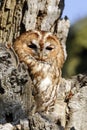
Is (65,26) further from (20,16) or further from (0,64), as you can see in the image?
(0,64)

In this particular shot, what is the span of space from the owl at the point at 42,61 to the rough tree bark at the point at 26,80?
5.1 inches

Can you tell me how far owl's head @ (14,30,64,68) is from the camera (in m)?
6.77

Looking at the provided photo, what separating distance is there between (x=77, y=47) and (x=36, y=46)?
1417 centimetres

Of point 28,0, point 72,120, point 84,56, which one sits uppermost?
point 28,0

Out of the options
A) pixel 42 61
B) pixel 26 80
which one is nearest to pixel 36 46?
pixel 42 61

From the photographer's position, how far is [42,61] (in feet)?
22.7

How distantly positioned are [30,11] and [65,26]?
42 centimetres

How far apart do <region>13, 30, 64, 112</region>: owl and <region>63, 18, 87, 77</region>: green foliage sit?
12110mm

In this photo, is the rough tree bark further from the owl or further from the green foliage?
the green foliage

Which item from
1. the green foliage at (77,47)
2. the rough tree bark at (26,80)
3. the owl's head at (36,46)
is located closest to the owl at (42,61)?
the owl's head at (36,46)

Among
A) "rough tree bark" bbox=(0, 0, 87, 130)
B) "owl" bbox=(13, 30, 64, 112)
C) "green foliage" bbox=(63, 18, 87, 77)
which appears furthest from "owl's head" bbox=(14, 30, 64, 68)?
"green foliage" bbox=(63, 18, 87, 77)

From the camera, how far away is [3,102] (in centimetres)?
529

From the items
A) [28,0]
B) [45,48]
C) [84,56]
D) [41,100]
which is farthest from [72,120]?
[84,56]

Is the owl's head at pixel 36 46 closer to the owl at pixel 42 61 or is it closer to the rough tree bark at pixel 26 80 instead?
the owl at pixel 42 61
